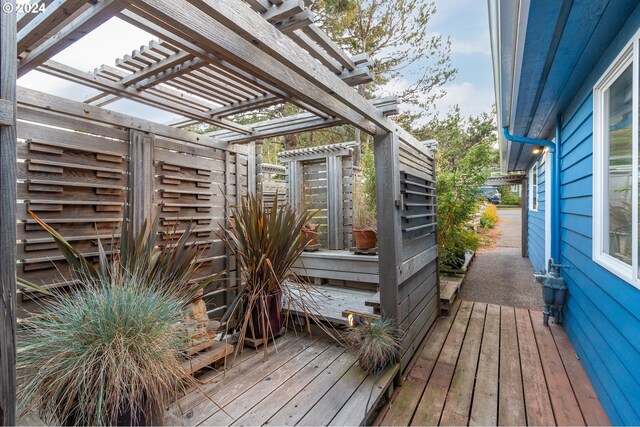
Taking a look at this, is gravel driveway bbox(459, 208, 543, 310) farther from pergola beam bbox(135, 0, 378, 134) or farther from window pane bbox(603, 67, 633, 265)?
pergola beam bbox(135, 0, 378, 134)

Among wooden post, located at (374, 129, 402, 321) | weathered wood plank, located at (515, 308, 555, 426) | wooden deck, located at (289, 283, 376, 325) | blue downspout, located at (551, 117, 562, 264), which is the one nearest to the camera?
weathered wood plank, located at (515, 308, 555, 426)

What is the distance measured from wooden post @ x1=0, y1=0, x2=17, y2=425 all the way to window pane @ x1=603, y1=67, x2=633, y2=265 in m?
2.55

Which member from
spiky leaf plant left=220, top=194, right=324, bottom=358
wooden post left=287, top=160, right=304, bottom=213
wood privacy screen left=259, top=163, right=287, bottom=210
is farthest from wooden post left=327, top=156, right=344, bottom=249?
spiky leaf plant left=220, top=194, right=324, bottom=358

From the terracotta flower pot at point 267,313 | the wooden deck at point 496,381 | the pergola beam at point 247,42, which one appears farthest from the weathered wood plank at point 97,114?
the wooden deck at point 496,381

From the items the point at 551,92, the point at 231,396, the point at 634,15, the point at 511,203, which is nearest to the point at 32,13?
the point at 231,396

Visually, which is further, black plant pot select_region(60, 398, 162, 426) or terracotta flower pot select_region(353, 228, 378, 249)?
terracotta flower pot select_region(353, 228, 378, 249)

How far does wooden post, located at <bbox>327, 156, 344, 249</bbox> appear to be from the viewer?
15.6 feet

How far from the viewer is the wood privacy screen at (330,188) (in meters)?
4.73

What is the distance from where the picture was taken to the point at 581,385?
6.97 feet

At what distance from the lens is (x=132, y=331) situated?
1.12 m

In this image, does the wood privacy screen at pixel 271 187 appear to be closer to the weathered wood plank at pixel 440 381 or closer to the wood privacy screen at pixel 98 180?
the wood privacy screen at pixel 98 180

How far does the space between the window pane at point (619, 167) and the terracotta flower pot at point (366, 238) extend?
2.33 metres

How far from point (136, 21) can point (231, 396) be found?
2.04 m

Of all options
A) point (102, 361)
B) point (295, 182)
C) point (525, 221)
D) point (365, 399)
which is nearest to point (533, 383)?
point (365, 399)
